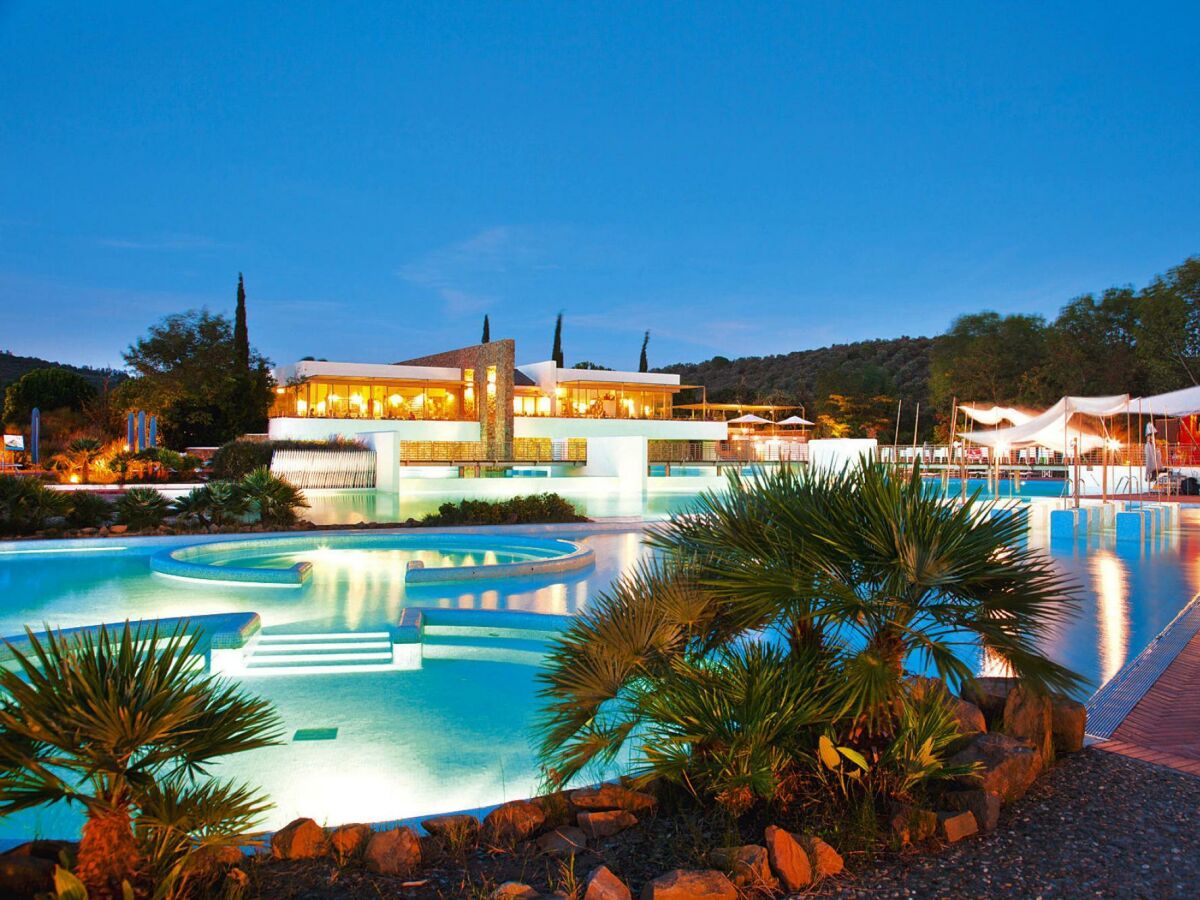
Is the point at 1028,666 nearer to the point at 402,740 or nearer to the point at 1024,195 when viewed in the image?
the point at 402,740

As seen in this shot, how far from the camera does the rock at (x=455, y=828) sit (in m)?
2.87

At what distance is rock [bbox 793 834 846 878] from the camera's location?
2.61m

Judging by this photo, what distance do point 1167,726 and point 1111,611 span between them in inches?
139

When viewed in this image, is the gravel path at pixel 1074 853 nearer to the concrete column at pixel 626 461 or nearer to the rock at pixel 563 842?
the rock at pixel 563 842

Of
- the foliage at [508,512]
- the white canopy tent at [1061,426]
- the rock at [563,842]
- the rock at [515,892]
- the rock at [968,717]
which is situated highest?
the white canopy tent at [1061,426]

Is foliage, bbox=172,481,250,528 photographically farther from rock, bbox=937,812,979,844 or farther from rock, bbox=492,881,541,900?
rock, bbox=937,812,979,844

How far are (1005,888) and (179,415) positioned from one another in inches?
1310

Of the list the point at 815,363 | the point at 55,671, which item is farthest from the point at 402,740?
the point at 815,363

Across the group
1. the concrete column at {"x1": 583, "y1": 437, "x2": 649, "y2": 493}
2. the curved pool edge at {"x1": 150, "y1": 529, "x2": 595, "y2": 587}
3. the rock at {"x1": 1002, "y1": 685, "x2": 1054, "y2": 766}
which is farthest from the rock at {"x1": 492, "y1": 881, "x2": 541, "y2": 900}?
the concrete column at {"x1": 583, "y1": 437, "x2": 649, "y2": 493}

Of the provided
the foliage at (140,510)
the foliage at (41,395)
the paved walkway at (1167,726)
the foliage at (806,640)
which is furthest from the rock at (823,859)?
the foliage at (41,395)

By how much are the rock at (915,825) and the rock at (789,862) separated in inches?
16.3

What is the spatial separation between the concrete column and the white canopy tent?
873 centimetres

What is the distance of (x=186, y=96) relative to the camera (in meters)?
36.0

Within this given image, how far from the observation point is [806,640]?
3238 millimetres
